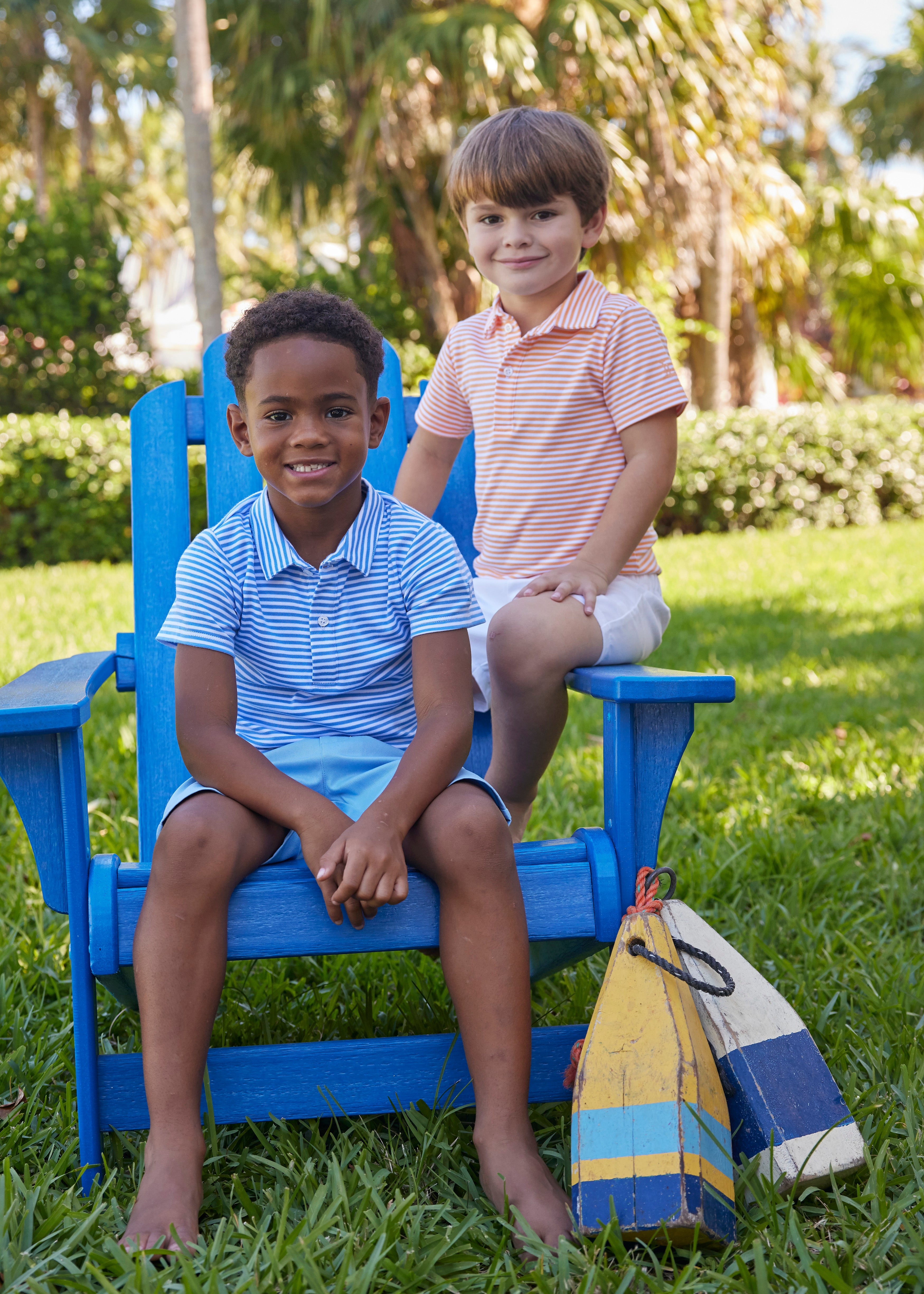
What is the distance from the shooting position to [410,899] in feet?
5.14

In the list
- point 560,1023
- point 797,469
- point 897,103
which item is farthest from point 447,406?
point 897,103

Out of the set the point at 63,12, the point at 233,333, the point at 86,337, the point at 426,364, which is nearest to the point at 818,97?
the point at 63,12

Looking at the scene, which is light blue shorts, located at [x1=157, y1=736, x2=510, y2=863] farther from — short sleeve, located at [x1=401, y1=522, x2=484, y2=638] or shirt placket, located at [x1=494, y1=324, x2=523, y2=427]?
shirt placket, located at [x1=494, y1=324, x2=523, y2=427]

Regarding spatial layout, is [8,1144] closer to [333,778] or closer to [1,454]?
[333,778]

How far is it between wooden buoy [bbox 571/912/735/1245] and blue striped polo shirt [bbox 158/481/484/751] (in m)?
0.57

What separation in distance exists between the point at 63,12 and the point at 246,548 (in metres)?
20.9

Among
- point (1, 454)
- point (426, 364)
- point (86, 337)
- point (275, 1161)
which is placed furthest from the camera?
point (426, 364)

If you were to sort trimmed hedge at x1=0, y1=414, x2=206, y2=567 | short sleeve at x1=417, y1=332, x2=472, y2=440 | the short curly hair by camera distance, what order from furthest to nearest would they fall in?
1. trimmed hedge at x1=0, y1=414, x2=206, y2=567
2. short sleeve at x1=417, y1=332, x2=472, y2=440
3. the short curly hair

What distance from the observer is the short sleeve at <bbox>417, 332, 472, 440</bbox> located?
231 cm

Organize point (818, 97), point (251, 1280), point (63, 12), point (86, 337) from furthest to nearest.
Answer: point (818, 97), point (63, 12), point (86, 337), point (251, 1280)

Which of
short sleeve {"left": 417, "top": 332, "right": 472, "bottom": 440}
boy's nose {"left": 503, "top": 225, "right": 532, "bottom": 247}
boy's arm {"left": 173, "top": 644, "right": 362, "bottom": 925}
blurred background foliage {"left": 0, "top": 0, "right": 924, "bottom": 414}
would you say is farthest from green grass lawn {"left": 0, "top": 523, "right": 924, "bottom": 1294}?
blurred background foliage {"left": 0, "top": 0, "right": 924, "bottom": 414}

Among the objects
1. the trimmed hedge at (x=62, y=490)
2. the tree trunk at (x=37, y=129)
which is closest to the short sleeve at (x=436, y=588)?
the trimmed hedge at (x=62, y=490)

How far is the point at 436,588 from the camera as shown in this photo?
1.76 meters

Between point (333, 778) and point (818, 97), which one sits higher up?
point (818, 97)
